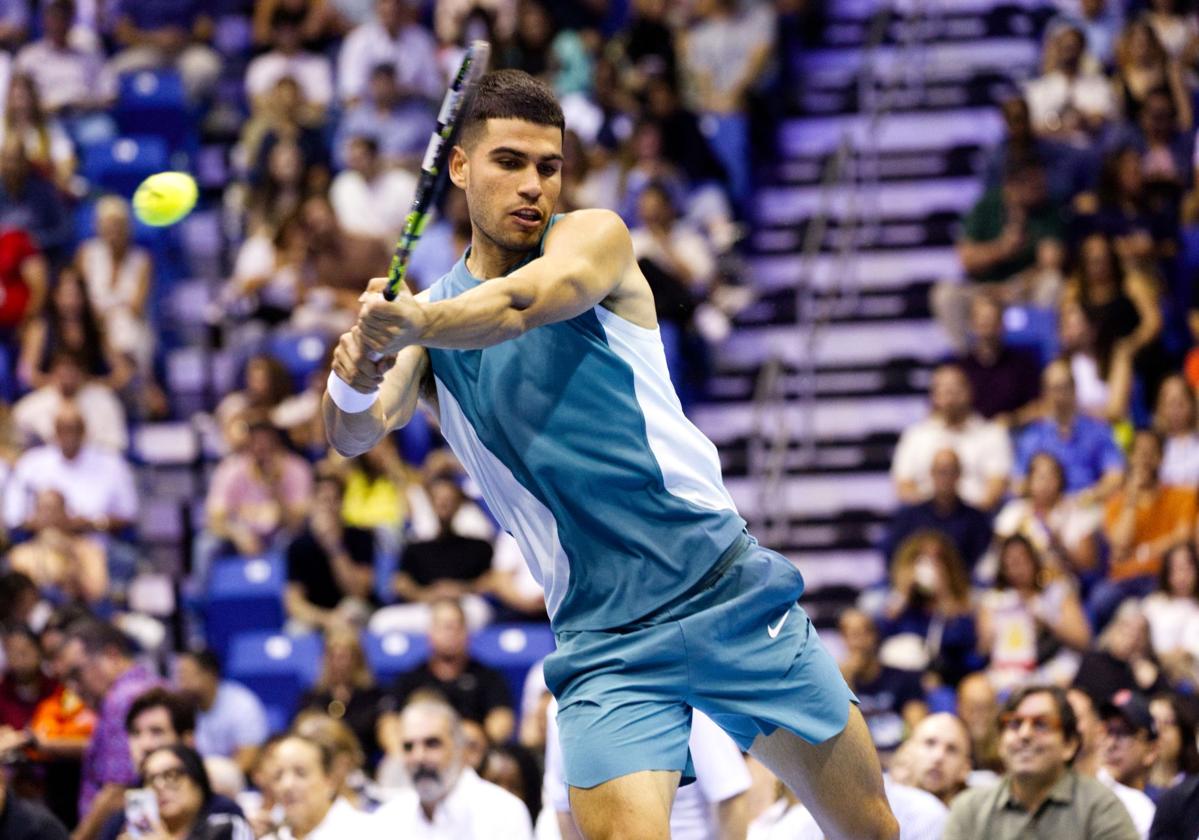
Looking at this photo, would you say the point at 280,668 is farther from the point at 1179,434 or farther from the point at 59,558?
the point at 1179,434

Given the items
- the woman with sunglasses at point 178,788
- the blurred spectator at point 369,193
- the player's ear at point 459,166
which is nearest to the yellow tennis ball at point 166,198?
the player's ear at point 459,166

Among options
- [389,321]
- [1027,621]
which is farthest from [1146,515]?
[389,321]

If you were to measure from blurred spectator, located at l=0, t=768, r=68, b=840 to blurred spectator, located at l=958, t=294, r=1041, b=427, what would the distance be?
7164mm

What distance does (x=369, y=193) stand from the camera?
16234mm

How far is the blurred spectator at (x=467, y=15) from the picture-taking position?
17125mm

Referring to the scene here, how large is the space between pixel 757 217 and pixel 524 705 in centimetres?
596

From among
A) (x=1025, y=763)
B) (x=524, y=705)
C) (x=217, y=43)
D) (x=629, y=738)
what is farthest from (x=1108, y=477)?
(x=217, y=43)

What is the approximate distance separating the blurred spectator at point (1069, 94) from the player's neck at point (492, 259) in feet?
33.9

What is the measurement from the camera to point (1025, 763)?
8.37 m

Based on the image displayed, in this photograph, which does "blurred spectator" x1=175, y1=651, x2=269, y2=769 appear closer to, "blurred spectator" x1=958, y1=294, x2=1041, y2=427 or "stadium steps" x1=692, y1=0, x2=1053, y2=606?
"stadium steps" x1=692, y1=0, x2=1053, y2=606

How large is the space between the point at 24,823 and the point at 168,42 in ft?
33.4

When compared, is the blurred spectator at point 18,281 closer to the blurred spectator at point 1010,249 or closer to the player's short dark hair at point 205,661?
the player's short dark hair at point 205,661

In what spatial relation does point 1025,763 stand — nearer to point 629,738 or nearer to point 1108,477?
point 629,738

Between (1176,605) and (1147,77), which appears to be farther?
(1147,77)
